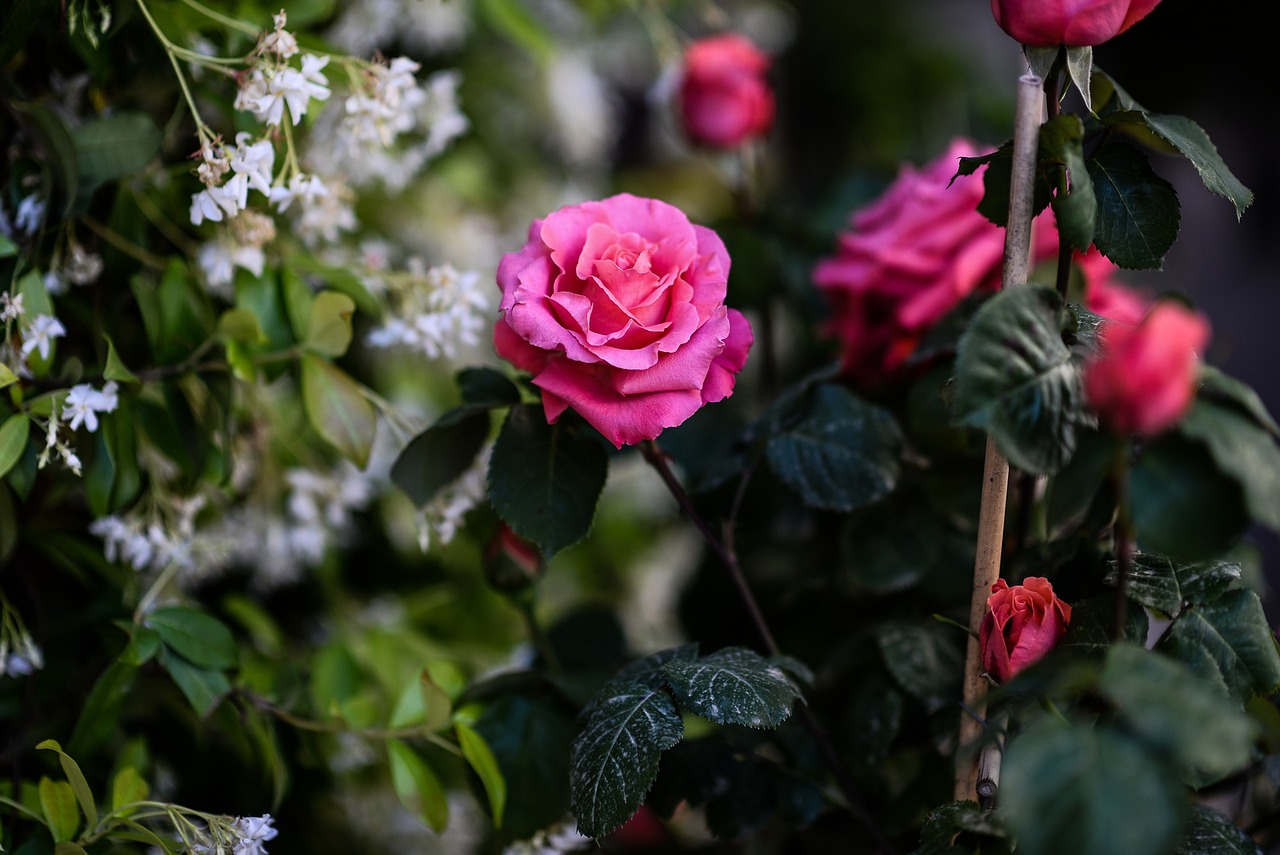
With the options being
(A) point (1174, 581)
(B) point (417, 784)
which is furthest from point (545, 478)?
(A) point (1174, 581)

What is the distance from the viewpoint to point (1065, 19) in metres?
0.39

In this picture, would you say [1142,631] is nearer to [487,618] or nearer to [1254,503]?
[1254,503]

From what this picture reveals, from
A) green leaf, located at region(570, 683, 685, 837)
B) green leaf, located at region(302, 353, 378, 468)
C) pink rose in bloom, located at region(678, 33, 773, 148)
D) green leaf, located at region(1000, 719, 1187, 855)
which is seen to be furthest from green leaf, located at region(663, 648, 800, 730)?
pink rose in bloom, located at region(678, 33, 773, 148)

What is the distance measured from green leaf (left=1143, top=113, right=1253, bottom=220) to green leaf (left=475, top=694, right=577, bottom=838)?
43 cm

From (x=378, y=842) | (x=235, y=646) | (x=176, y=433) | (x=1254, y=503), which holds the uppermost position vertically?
(x=1254, y=503)

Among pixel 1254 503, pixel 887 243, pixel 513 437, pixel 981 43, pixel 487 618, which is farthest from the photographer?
pixel 981 43

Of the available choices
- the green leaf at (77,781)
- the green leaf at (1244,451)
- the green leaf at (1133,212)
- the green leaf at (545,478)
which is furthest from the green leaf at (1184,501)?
the green leaf at (77,781)

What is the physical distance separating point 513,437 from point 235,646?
0.74 ft

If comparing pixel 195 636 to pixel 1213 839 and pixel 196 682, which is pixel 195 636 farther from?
pixel 1213 839

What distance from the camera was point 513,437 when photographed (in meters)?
0.48

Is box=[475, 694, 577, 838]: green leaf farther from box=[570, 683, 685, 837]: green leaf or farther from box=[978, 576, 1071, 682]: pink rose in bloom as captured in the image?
box=[978, 576, 1071, 682]: pink rose in bloom

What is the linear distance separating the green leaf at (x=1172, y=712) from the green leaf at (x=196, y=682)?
0.46 metres

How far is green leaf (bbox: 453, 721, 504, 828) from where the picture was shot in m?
0.50

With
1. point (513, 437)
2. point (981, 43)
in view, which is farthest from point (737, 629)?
point (981, 43)
